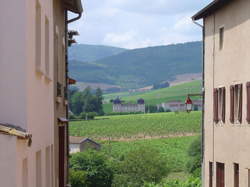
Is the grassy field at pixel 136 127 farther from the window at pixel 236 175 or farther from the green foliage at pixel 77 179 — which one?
the window at pixel 236 175

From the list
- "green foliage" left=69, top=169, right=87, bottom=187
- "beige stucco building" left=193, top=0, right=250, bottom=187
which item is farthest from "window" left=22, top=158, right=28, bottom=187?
"green foliage" left=69, top=169, right=87, bottom=187

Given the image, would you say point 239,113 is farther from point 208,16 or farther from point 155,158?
point 155,158

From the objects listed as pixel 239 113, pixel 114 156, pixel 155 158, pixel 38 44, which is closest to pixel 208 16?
pixel 239 113

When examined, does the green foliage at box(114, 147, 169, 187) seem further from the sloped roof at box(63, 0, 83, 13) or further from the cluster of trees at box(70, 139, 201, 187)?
the sloped roof at box(63, 0, 83, 13)

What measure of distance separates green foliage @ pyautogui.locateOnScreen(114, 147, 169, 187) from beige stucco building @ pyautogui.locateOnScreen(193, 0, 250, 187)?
5215 cm

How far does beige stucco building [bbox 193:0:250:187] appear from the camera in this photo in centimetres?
2362

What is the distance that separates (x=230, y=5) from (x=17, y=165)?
55.8 ft

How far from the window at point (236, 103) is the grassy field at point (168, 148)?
66650 mm

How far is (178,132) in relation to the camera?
12319cm

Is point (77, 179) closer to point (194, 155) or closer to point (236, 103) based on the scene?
point (236, 103)

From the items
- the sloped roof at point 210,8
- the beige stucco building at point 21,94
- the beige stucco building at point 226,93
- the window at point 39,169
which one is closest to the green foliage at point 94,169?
the beige stucco building at point 226,93

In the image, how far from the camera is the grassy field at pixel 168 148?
96475 millimetres

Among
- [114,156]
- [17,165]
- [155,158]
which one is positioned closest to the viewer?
[17,165]

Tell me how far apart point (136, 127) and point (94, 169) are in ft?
247
